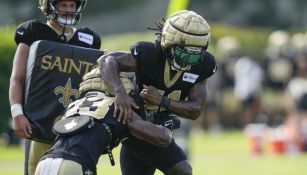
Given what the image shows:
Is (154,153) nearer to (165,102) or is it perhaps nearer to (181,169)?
(181,169)

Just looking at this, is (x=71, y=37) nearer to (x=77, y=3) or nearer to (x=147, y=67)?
(x=77, y=3)

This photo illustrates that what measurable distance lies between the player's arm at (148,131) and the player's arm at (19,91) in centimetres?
101

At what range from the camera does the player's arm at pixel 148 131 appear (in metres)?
6.32

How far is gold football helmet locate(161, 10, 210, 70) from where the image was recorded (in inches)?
255

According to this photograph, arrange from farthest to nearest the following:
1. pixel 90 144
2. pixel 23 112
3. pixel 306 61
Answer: pixel 306 61 < pixel 23 112 < pixel 90 144

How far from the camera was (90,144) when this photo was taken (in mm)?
6121

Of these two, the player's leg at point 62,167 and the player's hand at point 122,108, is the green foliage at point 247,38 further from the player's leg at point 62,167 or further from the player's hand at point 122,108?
the player's leg at point 62,167

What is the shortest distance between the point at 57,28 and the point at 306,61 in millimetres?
9603

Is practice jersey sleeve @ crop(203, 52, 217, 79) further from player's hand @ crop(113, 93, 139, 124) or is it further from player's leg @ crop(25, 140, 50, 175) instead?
player's leg @ crop(25, 140, 50, 175)

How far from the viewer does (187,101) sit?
22.1 feet

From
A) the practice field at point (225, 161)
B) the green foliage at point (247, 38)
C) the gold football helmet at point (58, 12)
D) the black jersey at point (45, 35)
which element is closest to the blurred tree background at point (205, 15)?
the green foliage at point (247, 38)

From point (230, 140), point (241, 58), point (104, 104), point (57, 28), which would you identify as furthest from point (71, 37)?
point (241, 58)

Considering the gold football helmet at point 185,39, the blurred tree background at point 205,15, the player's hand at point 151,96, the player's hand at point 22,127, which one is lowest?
the blurred tree background at point 205,15

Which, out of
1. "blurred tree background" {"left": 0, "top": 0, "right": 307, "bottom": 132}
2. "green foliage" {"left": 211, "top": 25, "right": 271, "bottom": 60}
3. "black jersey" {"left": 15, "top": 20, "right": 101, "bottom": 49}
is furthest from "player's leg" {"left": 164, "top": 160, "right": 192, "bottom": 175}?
"blurred tree background" {"left": 0, "top": 0, "right": 307, "bottom": 132}
